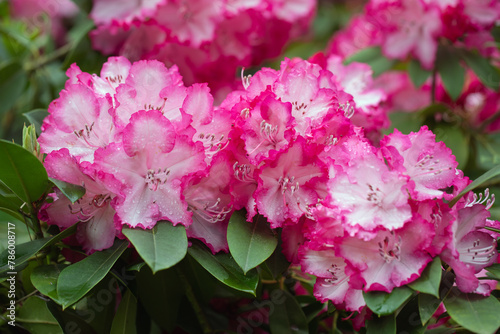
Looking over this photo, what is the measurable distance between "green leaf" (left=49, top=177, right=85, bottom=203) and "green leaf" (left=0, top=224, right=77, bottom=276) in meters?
0.07

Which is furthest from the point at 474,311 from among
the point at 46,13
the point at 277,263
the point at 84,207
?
the point at 46,13

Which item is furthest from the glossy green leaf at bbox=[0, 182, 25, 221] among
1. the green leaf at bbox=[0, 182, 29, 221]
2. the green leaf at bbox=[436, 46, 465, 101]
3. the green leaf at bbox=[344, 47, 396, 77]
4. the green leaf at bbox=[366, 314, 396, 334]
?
the green leaf at bbox=[436, 46, 465, 101]

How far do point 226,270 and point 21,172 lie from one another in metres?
0.30

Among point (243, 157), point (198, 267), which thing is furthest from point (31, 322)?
point (243, 157)

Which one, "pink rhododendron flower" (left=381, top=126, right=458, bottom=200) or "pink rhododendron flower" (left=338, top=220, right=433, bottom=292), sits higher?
"pink rhododendron flower" (left=381, top=126, right=458, bottom=200)

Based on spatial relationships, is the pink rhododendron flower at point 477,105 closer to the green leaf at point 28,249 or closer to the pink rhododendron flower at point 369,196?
the pink rhododendron flower at point 369,196

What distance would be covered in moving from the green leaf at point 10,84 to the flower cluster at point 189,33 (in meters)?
0.26

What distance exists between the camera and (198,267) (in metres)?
0.81

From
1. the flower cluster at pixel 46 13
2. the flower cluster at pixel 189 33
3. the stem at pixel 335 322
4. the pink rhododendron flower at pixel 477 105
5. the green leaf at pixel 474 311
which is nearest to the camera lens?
the green leaf at pixel 474 311

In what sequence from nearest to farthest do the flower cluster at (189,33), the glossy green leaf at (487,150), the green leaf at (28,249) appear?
the green leaf at (28,249)
the flower cluster at (189,33)
the glossy green leaf at (487,150)

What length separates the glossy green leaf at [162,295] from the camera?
0.81 m

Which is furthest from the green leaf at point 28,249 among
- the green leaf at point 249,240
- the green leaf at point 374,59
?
the green leaf at point 374,59

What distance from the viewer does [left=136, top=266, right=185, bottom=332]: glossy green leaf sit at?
0.81 meters

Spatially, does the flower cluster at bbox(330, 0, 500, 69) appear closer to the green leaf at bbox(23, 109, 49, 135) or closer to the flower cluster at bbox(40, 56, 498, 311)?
the flower cluster at bbox(40, 56, 498, 311)
